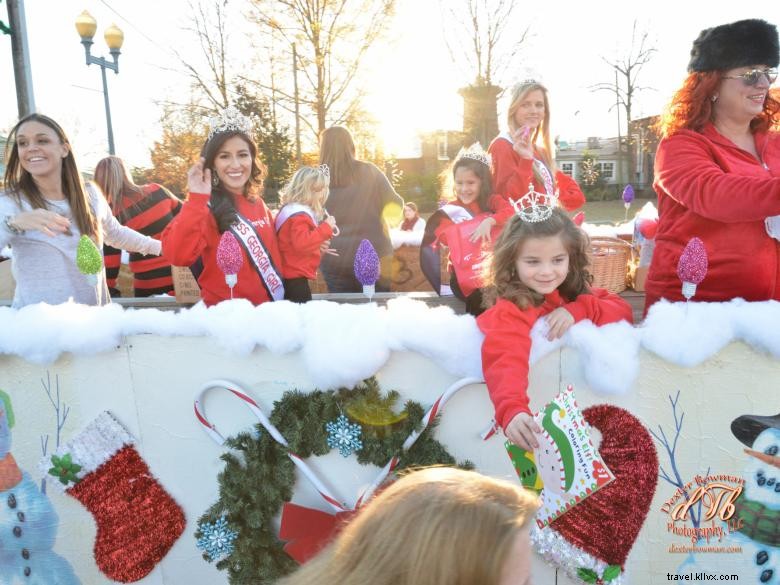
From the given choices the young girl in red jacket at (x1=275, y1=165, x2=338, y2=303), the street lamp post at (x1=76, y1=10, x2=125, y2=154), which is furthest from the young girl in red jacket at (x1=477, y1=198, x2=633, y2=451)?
the street lamp post at (x1=76, y1=10, x2=125, y2=154)

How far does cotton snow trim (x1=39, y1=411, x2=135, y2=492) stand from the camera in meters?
1.82

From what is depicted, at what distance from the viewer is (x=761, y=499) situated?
168cm

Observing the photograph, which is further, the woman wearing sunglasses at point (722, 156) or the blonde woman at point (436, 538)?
the woman wearing sunglasses at point (722, 156)

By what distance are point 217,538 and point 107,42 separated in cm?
1064

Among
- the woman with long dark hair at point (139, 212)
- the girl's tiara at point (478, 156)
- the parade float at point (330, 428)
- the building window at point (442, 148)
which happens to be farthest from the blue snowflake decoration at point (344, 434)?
the building window at point (442, 148)

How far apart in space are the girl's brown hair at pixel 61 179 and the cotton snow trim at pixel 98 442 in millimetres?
896

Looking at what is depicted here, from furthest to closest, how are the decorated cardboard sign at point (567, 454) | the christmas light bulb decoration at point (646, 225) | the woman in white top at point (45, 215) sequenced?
the christmas light bulb decoration at point (646, 225), the woman in white top at point (45, 215), the decorated cardboard sign at point (567, 454)

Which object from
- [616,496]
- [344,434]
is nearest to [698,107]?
[616,496]

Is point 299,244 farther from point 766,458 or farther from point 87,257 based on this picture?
point 766,458

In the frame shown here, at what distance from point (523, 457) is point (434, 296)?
204 centimetres

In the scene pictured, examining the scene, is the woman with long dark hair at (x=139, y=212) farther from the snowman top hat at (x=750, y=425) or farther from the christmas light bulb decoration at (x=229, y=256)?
the snowman top hat at (x=750, y=425)

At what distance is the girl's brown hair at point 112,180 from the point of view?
12.1 feet

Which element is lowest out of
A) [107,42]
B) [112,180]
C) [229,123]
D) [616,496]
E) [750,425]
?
[616,496]

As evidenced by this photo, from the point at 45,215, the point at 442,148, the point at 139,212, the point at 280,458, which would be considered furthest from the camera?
the point at 442,148
